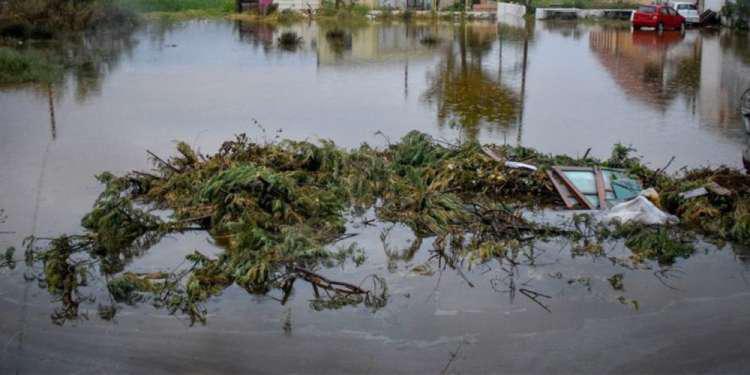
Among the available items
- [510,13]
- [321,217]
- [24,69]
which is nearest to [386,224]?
[321,217]

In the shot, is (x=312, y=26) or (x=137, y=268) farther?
(x=312, y=26)

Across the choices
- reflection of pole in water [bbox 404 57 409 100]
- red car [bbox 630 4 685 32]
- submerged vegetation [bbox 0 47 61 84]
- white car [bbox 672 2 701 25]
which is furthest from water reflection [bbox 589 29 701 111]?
submerged vegetation [bbox 0 47 61 84]

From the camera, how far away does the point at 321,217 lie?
10195mm

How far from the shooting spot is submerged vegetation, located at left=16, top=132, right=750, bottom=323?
329 inches

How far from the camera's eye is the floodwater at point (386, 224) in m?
7.20

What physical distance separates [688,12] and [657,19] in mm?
4816

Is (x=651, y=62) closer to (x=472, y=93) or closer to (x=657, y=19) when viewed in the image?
(x=472, y=93)

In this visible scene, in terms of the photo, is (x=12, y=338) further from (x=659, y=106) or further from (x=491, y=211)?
(x=659, y=106)

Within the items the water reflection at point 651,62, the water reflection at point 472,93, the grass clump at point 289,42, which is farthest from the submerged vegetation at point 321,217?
the grass clump at point 289,42

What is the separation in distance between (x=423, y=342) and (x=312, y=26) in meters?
35.9

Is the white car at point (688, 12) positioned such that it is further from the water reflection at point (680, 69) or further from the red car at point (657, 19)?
the water reflection at point (680, 69)

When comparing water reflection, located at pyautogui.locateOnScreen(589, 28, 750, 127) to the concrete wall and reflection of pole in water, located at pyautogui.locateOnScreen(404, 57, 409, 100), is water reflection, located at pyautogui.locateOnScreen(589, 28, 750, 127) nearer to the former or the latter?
reflection of pole in water, located at pyautogui.locateOnScreen(404, 57, 409, 100)

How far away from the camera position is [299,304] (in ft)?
26.4

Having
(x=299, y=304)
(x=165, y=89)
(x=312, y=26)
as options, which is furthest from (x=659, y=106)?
(x=312, y=26)
